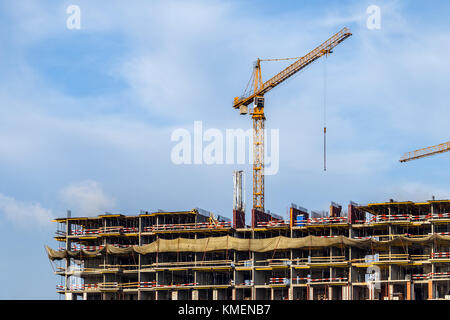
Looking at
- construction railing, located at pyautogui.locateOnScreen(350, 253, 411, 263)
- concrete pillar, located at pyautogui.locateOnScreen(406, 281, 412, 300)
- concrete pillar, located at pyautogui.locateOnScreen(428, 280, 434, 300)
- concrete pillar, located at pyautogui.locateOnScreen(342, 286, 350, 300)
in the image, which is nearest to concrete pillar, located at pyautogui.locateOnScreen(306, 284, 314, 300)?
concrete pillar, located at pyautogui.locateOnScreen(342, 286, 350, 300)

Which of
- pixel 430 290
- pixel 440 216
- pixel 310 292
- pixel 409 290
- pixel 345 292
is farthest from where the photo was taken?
pixel 310 292

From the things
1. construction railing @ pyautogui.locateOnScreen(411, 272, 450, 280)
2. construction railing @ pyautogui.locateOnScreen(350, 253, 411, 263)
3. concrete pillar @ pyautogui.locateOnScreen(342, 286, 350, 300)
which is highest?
construction railing @ pyautogui.locateOnScreen(350, 253, 411, 263)

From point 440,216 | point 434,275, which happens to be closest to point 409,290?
point 434,275

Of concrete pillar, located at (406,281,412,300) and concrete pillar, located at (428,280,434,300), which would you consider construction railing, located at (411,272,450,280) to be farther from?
concrete pillar, located at (406,281,412,300)

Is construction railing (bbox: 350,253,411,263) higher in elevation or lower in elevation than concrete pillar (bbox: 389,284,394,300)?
higher

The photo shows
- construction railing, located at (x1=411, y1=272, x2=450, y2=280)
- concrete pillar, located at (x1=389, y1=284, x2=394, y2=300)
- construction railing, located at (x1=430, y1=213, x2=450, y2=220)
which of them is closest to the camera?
construction railing, located at (x1=411, y1=272, x2=450, y2=280)

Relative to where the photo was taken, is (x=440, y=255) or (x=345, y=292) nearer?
(x=440, y=255)

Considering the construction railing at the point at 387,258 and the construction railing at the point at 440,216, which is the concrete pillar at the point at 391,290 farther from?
the construction railing at the point at 440,216

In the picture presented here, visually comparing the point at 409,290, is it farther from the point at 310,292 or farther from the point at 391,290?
the point at 310,292

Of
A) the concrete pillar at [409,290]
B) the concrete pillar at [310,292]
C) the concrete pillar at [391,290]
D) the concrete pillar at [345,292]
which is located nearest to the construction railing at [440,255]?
the concrete pillar at [409,290]

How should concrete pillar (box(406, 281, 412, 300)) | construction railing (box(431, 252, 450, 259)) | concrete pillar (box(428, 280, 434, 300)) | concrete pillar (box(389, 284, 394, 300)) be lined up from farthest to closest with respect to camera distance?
construction railing (box(431, 252, 450, 259)) → concrete pillar (box(389, 284, 394, 300)) → concrete pillar (box(406, 281, 412, 300)) → concrete pillar (box(428, 280, 434, 300))
